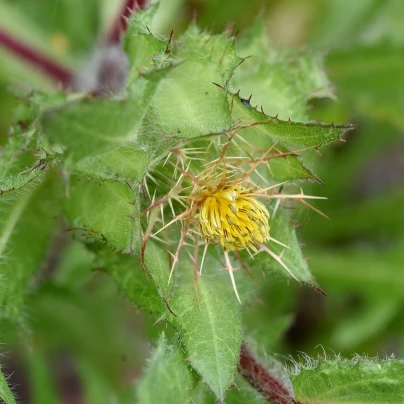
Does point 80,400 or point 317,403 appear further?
point 80,400

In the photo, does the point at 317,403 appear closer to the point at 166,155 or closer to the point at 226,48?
the point at 166,155

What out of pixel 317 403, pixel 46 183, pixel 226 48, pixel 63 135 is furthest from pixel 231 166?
pixel 46 183

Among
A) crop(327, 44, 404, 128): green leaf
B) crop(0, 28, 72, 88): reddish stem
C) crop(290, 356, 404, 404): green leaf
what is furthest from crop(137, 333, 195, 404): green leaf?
crop(327, 44, 404, 128): green leaf

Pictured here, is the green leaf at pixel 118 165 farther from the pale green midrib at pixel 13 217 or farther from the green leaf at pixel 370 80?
the green leaf at pixel 370 80

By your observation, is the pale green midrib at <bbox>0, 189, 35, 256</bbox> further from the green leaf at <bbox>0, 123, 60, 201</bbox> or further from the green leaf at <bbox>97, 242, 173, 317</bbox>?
the green leaf at <bbox>97, 242, 173, 317</bbox>

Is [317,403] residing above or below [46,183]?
below

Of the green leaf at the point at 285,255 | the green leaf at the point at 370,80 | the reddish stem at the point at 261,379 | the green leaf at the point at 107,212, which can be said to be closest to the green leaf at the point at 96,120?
the green leaf at the point at 107,212

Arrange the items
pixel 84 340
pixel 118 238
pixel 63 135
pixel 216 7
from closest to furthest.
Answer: pixel 63 135
pixel 118 238
pixel 84 340
pixel 216 7

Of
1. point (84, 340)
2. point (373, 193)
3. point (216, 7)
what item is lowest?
point (84, 340)
